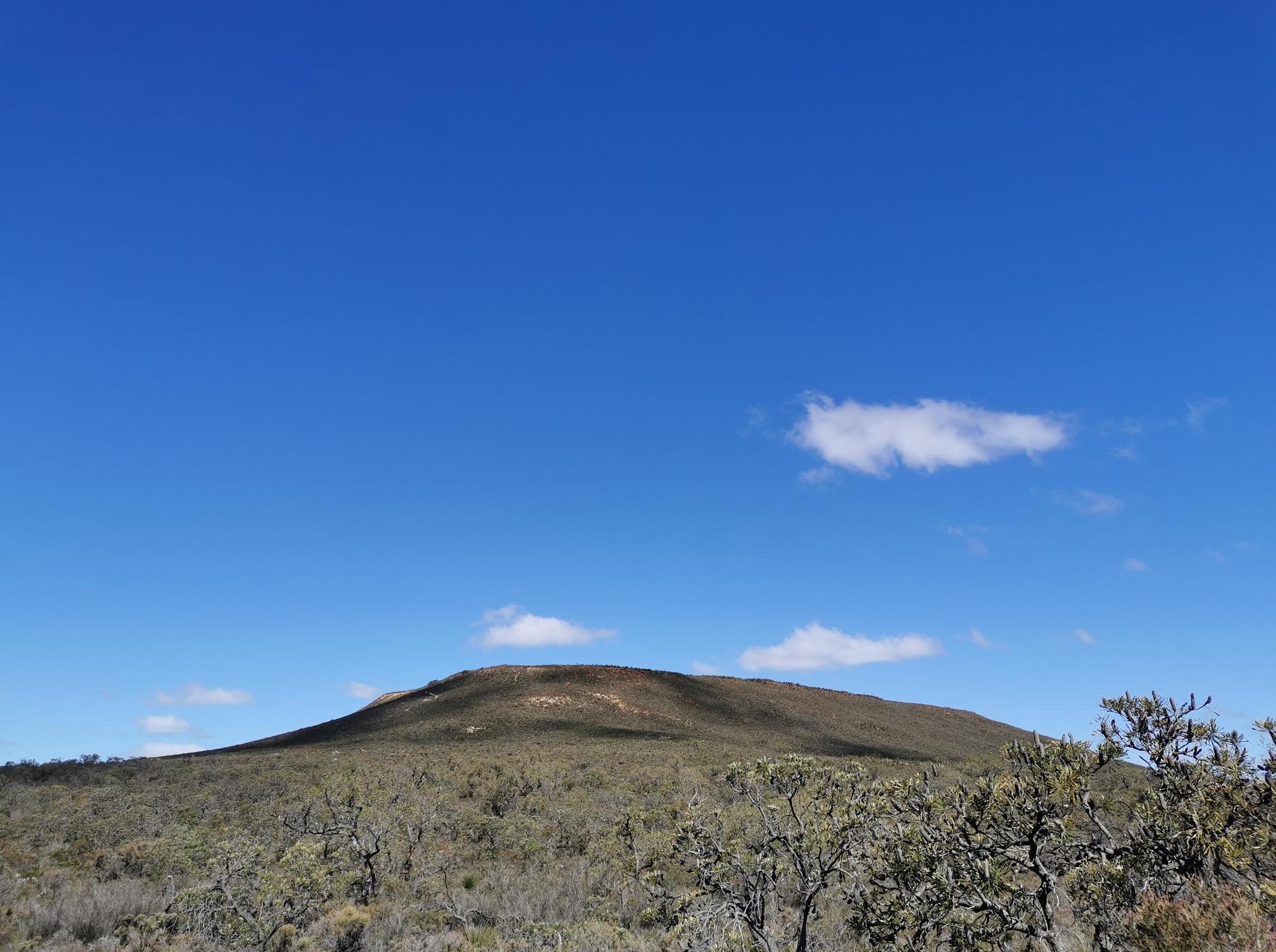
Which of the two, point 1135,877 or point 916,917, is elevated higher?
point 1135,877

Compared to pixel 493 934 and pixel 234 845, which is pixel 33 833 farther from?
pixel 493 934

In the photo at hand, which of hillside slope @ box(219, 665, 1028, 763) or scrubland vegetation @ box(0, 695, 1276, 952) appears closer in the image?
scrubland vegetation @ box(0, 695, 1276, 952)

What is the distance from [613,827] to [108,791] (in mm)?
22245

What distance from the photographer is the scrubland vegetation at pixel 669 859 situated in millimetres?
6094

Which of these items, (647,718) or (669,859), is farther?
(647,718)

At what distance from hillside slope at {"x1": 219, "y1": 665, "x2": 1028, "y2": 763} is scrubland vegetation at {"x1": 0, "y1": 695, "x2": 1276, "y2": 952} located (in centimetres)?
2051

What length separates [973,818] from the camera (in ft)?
21.6

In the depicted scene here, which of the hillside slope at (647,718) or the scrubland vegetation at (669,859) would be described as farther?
the hillside slope at (647,718)

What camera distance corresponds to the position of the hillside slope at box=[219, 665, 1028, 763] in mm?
53906

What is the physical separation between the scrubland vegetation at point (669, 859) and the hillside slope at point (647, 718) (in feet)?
67.3

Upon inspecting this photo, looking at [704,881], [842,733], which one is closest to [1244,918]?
[704,881]

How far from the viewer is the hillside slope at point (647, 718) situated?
53.9 meters

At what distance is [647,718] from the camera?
6178cm

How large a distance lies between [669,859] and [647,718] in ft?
165
